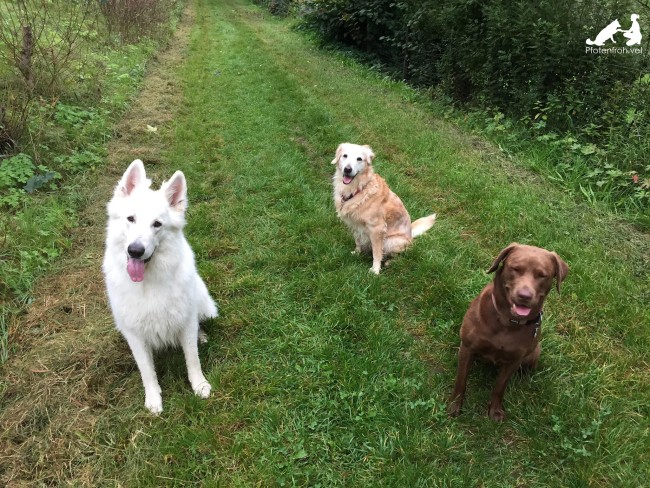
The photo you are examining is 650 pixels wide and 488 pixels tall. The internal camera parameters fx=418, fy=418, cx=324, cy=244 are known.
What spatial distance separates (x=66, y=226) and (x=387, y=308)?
138 inches

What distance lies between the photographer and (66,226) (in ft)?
14.7

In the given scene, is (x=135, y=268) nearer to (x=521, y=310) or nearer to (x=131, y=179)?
(x=131, y=179)

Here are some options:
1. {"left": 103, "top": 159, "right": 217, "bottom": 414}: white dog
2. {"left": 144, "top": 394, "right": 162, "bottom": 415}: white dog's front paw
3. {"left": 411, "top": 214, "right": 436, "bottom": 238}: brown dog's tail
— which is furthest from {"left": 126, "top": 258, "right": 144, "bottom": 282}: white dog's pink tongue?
{"left": 411, "top": 214, "right": 436, "bottom": 238}: brown dog's tail

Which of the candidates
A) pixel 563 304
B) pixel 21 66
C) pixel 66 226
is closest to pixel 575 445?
pixel 563 304

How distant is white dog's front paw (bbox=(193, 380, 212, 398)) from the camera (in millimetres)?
2758

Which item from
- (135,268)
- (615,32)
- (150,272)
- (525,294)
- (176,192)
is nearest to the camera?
(525,294)

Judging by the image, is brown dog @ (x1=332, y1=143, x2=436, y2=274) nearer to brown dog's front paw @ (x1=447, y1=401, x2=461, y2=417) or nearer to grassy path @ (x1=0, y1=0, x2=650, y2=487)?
grassy path @ (x1=0, y1=0, x2=650, y2=487)

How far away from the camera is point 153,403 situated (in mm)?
2678

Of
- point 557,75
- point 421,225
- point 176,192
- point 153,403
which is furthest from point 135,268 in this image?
point 557,75

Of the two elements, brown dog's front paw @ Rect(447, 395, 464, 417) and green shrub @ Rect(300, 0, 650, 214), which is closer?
brown dog's front paw @ Rect(447, 395, 464, 417)

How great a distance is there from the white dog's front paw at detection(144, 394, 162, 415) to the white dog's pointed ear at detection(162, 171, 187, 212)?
1.22 metres

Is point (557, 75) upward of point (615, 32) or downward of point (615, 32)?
downward

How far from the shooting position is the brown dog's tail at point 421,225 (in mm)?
4461

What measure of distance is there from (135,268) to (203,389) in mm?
932
